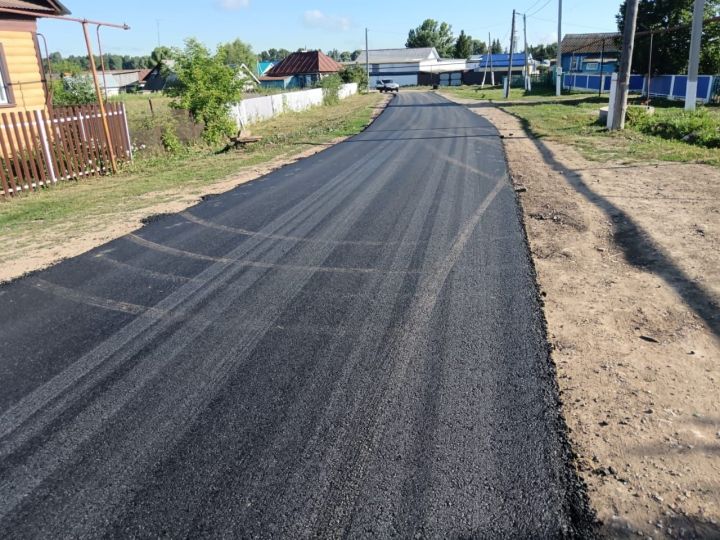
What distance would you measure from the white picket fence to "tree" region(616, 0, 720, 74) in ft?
68.5

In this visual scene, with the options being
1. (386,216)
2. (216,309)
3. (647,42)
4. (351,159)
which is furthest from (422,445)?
(647,42)

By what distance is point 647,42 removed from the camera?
33.3 meters

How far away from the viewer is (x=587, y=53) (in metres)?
59.3

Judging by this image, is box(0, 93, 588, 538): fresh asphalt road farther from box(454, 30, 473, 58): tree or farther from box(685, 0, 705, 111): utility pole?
box(454, 30, 473, 58): tree

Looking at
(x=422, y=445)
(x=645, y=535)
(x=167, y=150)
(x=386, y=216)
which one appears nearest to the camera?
(x=645, y=535)

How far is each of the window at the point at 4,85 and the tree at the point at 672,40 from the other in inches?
1255

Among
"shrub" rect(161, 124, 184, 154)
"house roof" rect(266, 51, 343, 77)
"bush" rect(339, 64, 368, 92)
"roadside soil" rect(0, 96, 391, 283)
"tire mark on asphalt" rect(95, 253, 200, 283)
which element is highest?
"house roof" rect(266, 51, 343, 77)

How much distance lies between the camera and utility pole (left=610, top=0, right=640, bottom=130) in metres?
17.9

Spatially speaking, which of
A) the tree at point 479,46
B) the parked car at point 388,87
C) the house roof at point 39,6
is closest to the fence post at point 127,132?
the house roof at point 39,6

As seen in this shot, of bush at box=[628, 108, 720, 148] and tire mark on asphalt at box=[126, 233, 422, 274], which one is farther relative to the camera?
bush at box=[628, 108, 720, 148]

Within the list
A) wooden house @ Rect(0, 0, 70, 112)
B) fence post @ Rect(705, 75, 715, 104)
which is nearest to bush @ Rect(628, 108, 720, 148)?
fence post @ Rect(705, 75, 715, 104)

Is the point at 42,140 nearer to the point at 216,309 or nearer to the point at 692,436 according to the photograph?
the point at 216,309

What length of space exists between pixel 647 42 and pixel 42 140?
115 feet

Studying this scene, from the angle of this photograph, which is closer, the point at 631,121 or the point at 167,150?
the point at 167,150
